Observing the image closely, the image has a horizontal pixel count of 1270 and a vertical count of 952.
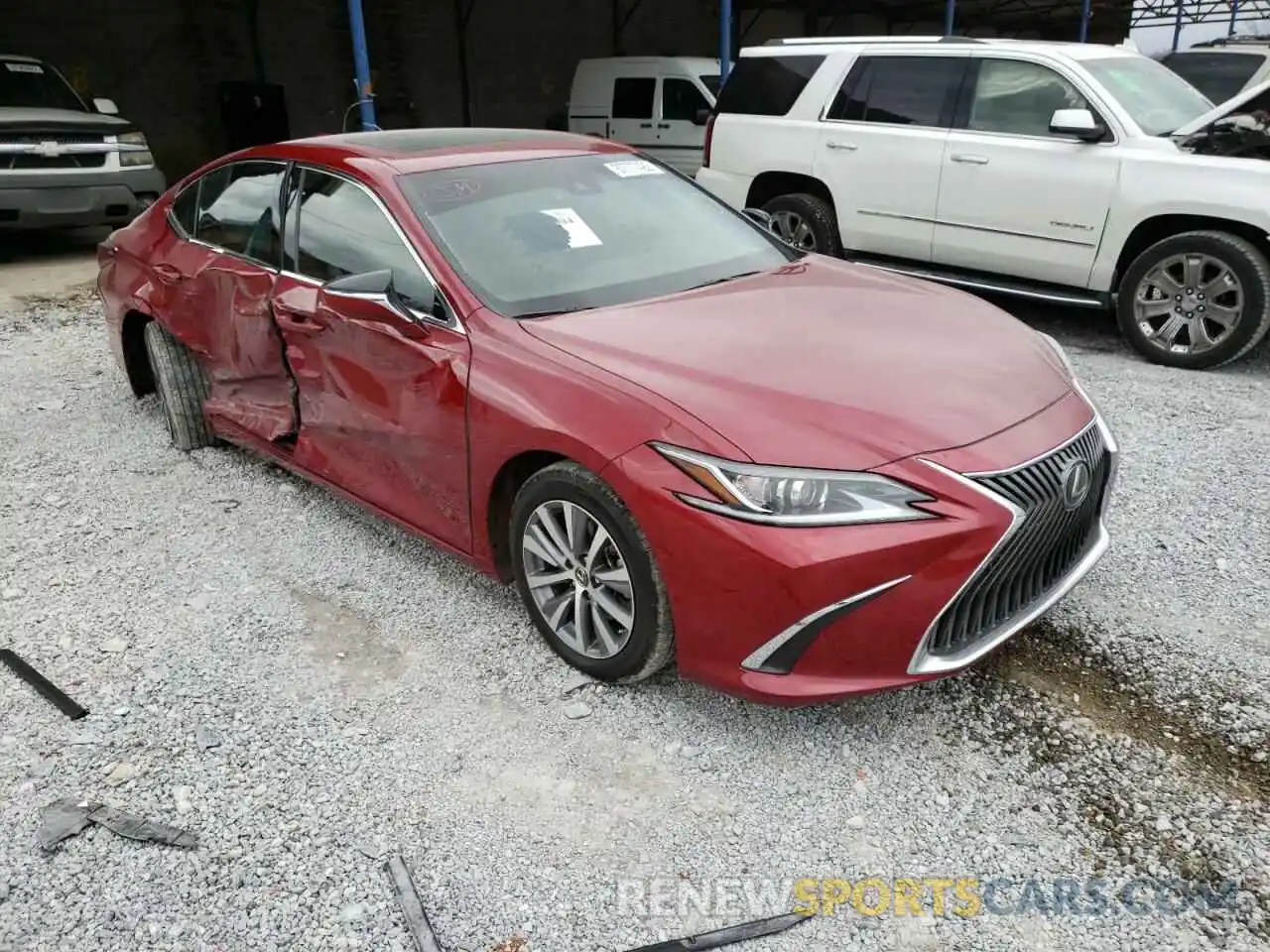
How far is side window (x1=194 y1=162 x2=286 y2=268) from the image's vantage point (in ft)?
13.1

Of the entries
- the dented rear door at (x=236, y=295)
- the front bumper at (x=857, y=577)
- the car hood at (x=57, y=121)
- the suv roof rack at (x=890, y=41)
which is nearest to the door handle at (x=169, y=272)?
the dented rear door at (x=236, y=295)

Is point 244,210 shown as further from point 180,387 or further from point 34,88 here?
point 34,88

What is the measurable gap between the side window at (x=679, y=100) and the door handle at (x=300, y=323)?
1104cm

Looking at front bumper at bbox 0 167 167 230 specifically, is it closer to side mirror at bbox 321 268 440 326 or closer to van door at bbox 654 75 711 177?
van door at bbox 654 75 711 177

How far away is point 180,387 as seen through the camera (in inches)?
186

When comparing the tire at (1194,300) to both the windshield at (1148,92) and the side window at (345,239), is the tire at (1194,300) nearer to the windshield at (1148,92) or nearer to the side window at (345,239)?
the windshield at (1148,92)

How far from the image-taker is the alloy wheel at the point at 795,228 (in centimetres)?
722

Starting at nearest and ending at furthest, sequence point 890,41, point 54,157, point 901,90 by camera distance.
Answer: point 901,90 → point 890,41 → point 54,157

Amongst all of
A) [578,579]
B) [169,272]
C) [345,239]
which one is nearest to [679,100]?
[169,272]

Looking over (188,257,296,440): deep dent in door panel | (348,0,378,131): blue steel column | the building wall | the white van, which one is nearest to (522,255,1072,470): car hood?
(188,257,296,440): deep dent in door panel

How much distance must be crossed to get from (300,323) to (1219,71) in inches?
417

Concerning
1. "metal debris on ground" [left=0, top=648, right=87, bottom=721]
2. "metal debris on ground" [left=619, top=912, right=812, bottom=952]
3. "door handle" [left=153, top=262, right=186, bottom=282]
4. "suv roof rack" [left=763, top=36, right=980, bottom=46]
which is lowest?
"metal debris on ground" [left=619, top=912, right=812, bottom=952]

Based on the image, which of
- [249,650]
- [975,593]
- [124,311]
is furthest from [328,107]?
[975,593]

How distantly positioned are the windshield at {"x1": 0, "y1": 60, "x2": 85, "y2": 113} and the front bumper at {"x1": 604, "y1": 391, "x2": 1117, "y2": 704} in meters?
10.1
